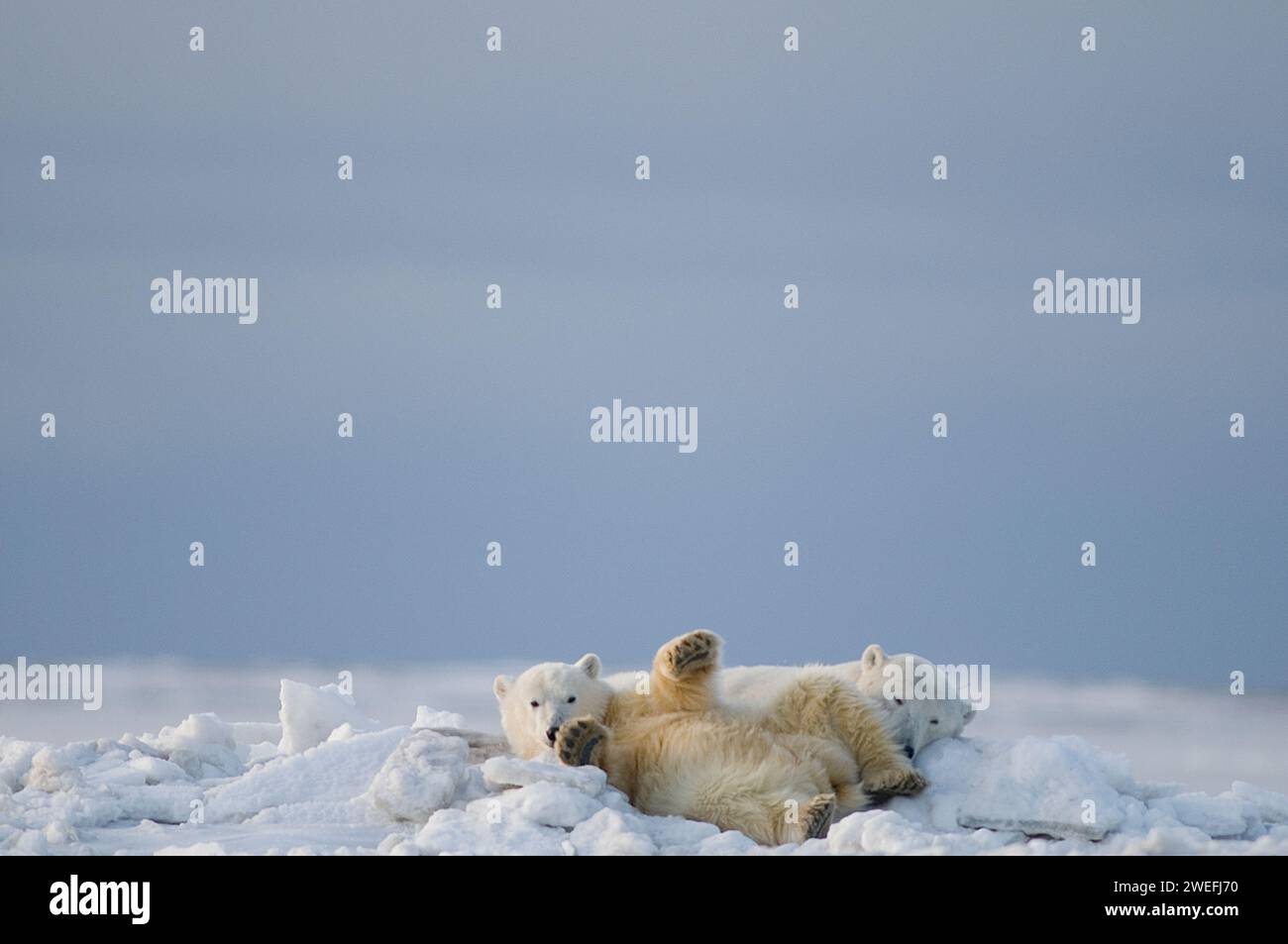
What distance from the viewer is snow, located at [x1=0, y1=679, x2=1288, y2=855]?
7.46 metres

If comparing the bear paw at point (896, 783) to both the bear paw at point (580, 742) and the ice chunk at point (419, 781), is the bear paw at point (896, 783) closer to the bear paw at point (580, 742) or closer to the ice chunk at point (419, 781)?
the bear paw at point (580, 742)

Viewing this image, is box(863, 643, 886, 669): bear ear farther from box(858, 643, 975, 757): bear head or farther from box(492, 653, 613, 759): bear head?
box(492, 653, 613, 759): bear head

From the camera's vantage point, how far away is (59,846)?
7.82 metres

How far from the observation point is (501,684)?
9047 millimetres

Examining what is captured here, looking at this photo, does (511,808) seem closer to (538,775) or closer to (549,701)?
(538,775)

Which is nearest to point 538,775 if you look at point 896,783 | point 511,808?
point 511,808

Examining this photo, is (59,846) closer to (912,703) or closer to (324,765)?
(324,765)

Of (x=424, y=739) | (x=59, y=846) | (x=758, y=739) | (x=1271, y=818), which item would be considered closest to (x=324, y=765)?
(x=424, y=739)

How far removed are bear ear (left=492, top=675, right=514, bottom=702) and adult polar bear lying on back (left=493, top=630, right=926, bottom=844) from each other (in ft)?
1.19

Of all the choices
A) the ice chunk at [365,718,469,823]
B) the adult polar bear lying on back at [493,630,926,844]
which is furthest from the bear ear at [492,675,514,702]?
the ice chunk at [365,718,469,823]

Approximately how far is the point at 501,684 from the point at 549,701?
53 cm

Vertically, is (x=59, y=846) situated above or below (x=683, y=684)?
below

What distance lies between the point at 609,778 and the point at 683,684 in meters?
0.58

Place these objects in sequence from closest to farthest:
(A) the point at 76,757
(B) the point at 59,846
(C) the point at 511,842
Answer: (C) the point at 511,842 < (B) the point at 59,846 < (A) the point at 76,757
